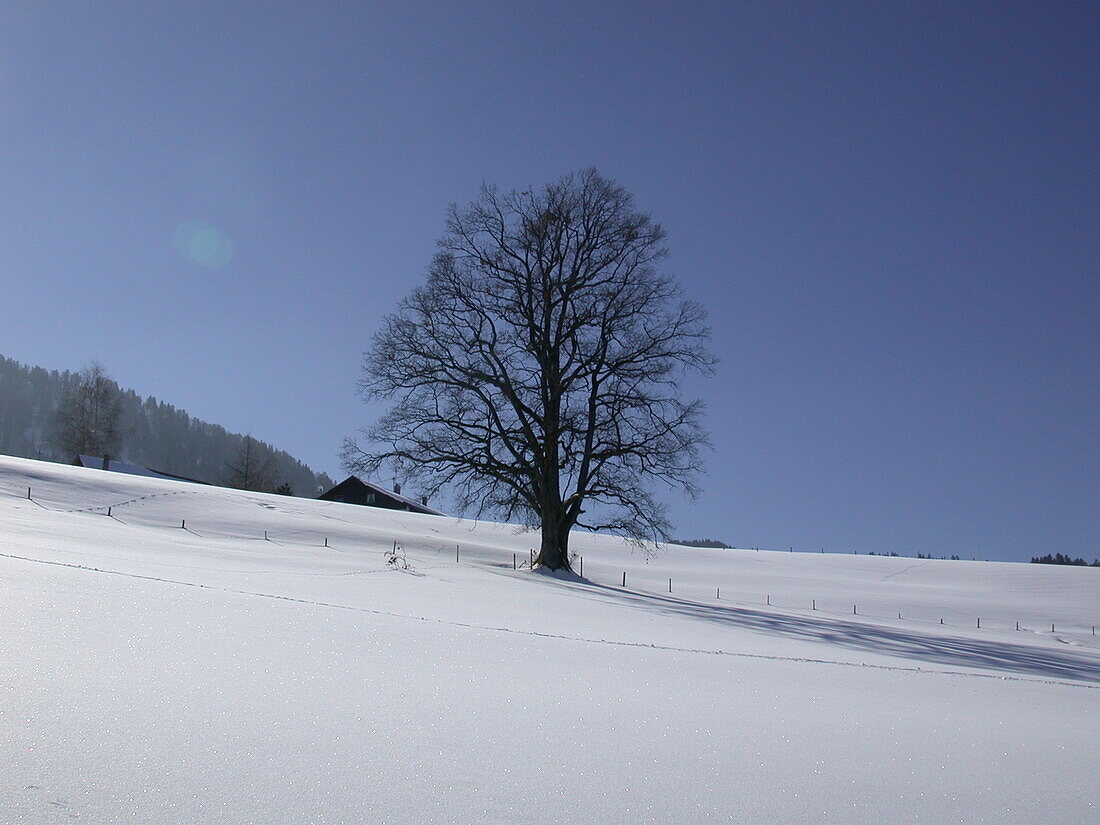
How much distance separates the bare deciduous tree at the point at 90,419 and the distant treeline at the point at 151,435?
63.7 metres

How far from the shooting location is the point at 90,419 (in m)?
65.4

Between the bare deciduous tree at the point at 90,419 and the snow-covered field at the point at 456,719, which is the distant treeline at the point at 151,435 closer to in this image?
the bare deciduous tree at the point at 90,419

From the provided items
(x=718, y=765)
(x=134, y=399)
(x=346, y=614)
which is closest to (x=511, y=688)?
(x=718, y=765)

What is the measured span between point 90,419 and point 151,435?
82688 millimetres

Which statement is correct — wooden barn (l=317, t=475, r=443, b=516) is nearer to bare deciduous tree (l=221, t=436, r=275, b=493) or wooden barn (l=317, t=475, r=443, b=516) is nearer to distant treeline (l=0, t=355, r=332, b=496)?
bare deciduous tree (l=221, t=436, r=275, b=493)

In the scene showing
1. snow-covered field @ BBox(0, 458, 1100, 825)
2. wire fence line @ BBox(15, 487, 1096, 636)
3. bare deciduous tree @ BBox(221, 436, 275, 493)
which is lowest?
wire fence line @ BBox(15, 487, 1096, 636)

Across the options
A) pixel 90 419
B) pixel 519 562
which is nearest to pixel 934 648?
pixel 519 562

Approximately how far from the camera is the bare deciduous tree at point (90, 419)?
212 ft

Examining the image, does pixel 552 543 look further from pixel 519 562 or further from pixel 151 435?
pixel 151 435

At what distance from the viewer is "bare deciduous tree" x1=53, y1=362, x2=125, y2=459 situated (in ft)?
212

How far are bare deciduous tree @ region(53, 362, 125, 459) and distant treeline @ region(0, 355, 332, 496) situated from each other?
2509 inches

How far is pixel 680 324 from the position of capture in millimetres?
24578

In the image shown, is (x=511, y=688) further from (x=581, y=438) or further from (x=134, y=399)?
(x=134, y=399)

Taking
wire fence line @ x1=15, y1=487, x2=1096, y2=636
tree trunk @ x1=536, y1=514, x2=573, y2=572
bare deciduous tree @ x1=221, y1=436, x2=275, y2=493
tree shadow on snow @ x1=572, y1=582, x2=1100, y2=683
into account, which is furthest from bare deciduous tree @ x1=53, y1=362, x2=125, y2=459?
tree shadow on snow @ x1=572, y1=582, x2=1100, y2=683
